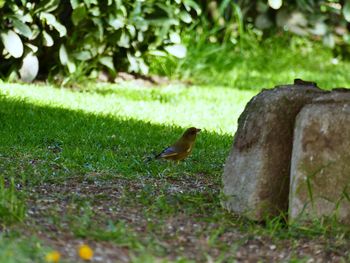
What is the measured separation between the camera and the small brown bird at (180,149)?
5.89 metres

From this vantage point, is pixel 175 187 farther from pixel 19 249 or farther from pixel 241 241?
pixel 19 249

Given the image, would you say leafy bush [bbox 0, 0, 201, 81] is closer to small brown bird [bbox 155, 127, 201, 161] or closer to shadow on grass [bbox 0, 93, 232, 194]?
shadow on grass [bbox 0, 93, 232, 194]

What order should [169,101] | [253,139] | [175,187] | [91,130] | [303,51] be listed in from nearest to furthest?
[253,139] → [175,187] → [91,130] → [169,101] → [303,51]

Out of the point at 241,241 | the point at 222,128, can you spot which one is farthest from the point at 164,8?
the point at 241,241

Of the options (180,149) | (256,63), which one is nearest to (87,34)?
(256,63)

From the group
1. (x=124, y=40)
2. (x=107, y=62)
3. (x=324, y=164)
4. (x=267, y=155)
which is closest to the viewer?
(x=324, y=164)

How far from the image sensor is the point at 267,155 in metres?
4.85

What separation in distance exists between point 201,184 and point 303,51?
7.76m

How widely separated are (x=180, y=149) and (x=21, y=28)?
3.37 metres

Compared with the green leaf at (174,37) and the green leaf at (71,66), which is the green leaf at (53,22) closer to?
the green leaf at (71,66)

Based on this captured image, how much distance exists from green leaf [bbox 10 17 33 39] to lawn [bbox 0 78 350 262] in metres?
0.55

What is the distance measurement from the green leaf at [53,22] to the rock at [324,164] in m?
4.75

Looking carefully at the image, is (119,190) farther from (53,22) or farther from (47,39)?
(47,39)

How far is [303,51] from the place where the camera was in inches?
515
